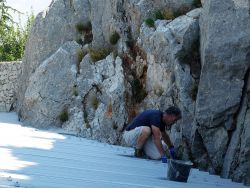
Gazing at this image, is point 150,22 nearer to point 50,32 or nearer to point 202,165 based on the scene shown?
point 202,165

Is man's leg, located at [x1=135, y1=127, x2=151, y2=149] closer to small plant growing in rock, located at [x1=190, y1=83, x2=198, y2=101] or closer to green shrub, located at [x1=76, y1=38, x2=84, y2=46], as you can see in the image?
small plant growing in rock, located at [x1=190, y1=83, x2=198, y2=101]

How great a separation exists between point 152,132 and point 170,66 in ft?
11.3

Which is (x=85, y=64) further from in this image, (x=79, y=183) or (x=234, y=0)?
(x=79, y=183)

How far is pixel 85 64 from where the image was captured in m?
17.0

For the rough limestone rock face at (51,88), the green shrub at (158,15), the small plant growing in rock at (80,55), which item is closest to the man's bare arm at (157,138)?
the green shrub at (158,15)

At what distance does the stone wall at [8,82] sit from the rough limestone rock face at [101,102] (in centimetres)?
558

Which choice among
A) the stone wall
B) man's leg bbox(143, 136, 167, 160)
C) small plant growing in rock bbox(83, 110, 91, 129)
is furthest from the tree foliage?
man's leg bbox(143, 136, 167, 160)

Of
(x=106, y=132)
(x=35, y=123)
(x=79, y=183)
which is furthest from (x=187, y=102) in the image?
(x=35, y=123)

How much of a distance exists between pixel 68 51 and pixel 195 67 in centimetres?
715

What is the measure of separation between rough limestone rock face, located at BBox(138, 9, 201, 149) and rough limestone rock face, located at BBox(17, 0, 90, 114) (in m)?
5.21

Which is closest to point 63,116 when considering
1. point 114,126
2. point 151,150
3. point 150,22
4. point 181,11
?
point 114,126

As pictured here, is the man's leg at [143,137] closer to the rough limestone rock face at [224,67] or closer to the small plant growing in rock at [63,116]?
the rough limestone rock face at [224,67]

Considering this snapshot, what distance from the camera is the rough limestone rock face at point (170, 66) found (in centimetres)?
1151

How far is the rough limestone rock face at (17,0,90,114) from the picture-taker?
19.0m
